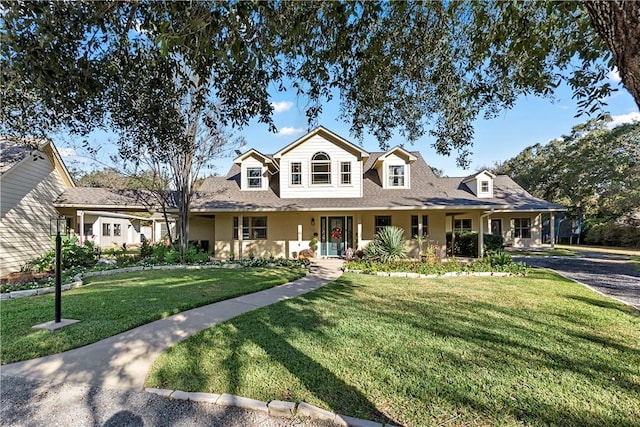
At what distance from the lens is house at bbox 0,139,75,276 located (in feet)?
38.8

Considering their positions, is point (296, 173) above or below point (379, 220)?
above

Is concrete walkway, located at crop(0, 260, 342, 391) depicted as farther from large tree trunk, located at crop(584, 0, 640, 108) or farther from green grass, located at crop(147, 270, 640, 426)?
large tree trunk, located at crop(584, 0, 640, 108)

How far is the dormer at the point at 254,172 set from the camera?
16656mm

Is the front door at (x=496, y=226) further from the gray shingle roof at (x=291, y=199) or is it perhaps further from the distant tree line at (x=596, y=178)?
the distant tree line at (x=596, y=178)

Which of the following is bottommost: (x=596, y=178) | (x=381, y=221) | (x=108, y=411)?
(x=108, y=411)

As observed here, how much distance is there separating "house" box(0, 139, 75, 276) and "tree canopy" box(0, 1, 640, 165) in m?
9.22

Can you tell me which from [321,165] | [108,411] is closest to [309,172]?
[321,165]

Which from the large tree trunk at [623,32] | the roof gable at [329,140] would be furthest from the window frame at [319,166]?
the large tree trunk at [623,32]

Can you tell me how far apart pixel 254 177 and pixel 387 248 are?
7.91 m

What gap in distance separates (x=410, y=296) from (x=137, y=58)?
7.31 meters

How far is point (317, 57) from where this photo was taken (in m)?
4.74

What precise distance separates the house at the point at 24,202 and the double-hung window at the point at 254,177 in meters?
8.36

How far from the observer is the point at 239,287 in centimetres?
Answer: 859

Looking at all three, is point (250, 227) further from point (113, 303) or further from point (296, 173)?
point (113, 303)
